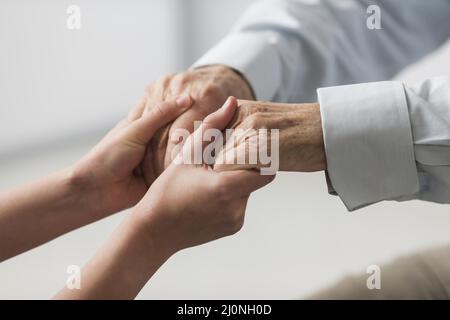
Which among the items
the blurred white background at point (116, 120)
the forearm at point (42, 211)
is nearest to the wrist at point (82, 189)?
the forearm at point (42, 211)

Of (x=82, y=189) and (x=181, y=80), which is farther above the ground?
(x=181, y=80)

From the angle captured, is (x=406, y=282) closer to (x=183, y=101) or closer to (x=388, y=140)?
(x=388, y=140)

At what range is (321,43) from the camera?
42.1 inches

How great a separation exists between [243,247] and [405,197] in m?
0.34

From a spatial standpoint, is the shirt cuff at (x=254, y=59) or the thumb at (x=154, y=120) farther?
the shirt cuff at (x=254, y=59)

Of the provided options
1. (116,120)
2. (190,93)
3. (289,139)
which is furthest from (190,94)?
(116,120)

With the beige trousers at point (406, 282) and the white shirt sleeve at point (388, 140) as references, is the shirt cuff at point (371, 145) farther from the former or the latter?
the beige trousers at point (406, 282)

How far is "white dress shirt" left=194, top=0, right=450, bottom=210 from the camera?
0.68 meters

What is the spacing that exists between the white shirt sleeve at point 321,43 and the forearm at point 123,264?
383 millimetres

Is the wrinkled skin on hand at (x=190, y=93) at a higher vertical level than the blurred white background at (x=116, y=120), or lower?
higher

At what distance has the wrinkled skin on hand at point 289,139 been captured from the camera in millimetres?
688

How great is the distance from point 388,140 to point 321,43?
431 millimetres
